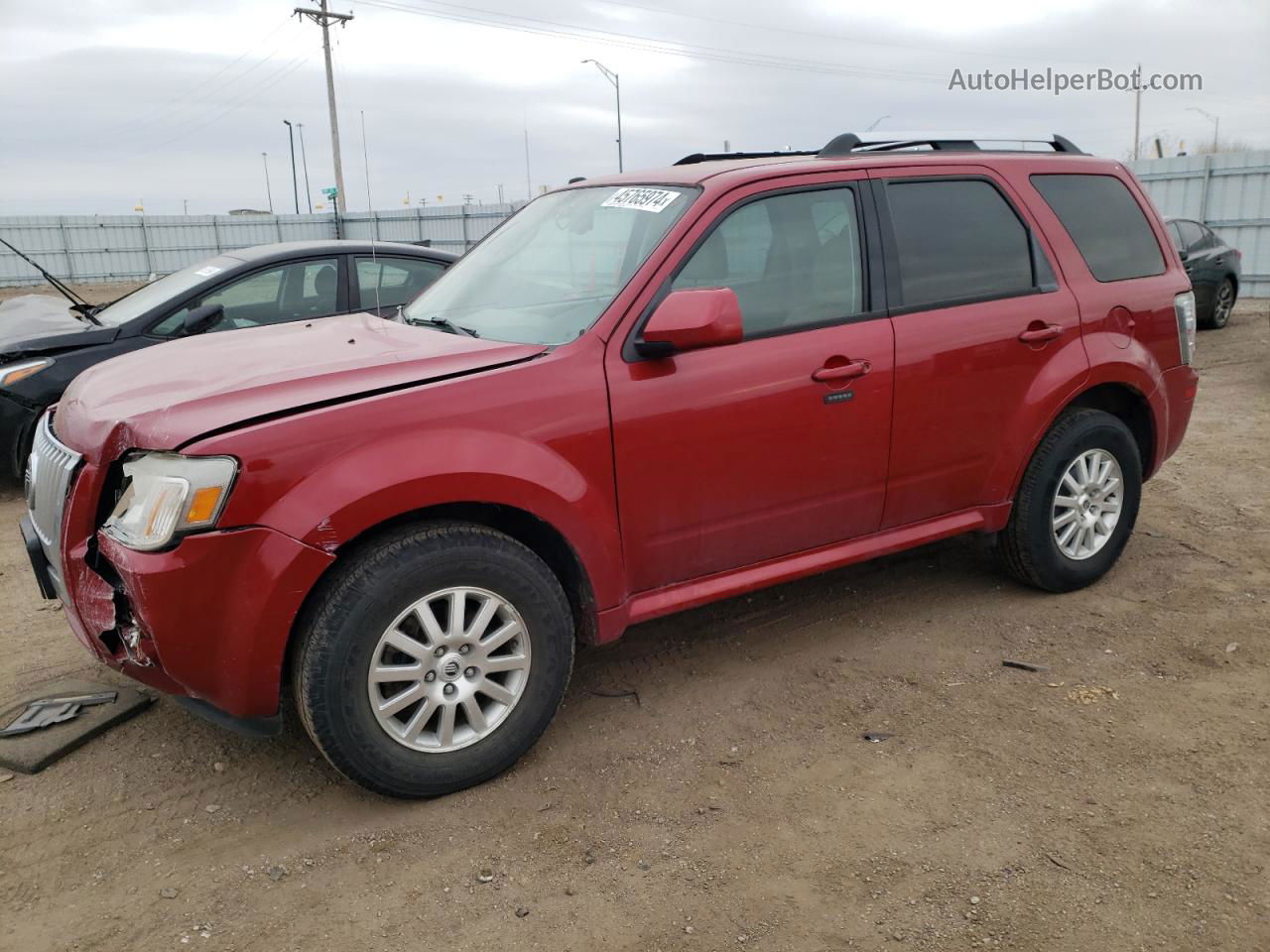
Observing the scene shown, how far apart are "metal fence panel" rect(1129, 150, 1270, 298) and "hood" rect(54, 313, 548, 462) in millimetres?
18783

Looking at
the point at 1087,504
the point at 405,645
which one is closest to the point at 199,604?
the point at 405,645

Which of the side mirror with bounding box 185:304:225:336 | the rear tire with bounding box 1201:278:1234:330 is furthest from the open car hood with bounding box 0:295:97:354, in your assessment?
the rear tire with bounding box 1201:278:1234:330

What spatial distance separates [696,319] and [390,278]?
432cm

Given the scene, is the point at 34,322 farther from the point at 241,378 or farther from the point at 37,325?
the point at 241,378

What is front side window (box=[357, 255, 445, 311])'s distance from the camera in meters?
6.87

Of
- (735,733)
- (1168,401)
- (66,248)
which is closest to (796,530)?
(735,733)

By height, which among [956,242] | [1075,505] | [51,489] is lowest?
[1075,505]

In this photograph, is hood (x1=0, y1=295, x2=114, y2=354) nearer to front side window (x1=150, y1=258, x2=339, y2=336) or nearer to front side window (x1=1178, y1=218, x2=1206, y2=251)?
front side window (x1=150, y1=258, x2=339, y2=336)

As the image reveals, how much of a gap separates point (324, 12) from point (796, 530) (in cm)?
3747

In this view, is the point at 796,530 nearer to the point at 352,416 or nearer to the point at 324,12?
the point at 352,416

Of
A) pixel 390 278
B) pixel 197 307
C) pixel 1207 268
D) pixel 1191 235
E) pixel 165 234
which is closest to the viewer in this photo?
pixel 197 307

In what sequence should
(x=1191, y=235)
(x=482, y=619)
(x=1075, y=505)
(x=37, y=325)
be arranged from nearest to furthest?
(x=482, y=619) → (x=1075, y=505) → (x=37, y=325) → (x=1191, y=235)

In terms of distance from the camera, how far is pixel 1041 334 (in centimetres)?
418

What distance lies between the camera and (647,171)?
13.5ft
